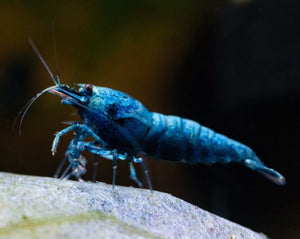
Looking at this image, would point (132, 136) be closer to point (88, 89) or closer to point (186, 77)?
point (88, 89)

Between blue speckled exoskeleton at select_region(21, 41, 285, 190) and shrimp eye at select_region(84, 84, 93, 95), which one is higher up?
shrimp eye at select_region(84, 84, 93, 95)

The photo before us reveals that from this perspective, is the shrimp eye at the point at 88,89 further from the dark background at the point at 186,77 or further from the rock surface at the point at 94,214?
A: the rock surface at the point at 94,214

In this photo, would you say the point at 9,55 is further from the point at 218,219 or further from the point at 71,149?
the point at 218,219

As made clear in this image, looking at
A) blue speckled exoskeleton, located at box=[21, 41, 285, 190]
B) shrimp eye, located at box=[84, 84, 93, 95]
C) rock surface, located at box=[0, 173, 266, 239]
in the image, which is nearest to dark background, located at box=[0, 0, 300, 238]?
blue speckled exoskeleton, located at box=[21, 41, 285, 190]

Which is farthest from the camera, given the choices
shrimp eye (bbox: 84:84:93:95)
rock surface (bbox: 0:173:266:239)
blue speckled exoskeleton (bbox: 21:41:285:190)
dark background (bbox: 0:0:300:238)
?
dark background (bbox: 0:0:300:238)

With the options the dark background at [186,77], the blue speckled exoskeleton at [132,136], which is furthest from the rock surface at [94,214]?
the dark background at [186,77]

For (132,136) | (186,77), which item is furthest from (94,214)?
(186,77)

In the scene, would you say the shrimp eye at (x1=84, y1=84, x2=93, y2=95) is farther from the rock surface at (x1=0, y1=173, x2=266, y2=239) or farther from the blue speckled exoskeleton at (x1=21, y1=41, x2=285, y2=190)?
the rock surface at (x1=0, y1=173, x2=266, y2=239)
